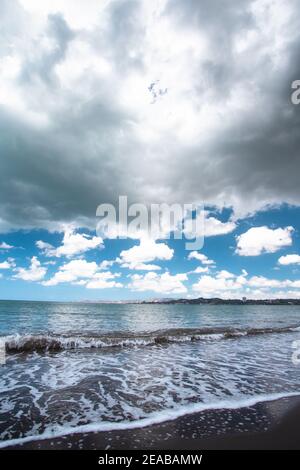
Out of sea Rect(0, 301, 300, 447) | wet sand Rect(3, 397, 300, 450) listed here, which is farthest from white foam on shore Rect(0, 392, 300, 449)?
wet sand Rect(3, 397, 300, 450)

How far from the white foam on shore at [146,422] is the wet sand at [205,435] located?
0.54ft

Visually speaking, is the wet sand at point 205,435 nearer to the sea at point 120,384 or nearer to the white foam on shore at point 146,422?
the white foam on shore at point 146,422

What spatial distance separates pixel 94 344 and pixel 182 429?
14.5m

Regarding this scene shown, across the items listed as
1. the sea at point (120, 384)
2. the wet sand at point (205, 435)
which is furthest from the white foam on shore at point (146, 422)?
the wet sand at point (205, 435)

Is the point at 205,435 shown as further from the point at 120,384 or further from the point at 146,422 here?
the point at 120,384

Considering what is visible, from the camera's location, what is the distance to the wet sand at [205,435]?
5336 millimetres

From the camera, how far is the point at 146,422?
645 centimetres

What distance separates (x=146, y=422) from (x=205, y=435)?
148cm

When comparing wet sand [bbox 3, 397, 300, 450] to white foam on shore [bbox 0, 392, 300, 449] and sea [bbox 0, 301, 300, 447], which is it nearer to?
white foam on shore [bbox 0, 392, 300, 449]

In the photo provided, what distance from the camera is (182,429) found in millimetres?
6086

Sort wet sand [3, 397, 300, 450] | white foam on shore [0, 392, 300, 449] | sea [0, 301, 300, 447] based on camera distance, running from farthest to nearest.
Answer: sea [0, 301, 300, 447] < white foam on shore [0, 392, 300, 449] < wet sand [3, 397, 300, 450]

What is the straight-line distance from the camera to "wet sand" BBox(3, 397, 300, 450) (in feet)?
17.5

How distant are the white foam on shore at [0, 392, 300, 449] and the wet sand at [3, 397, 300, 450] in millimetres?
163
